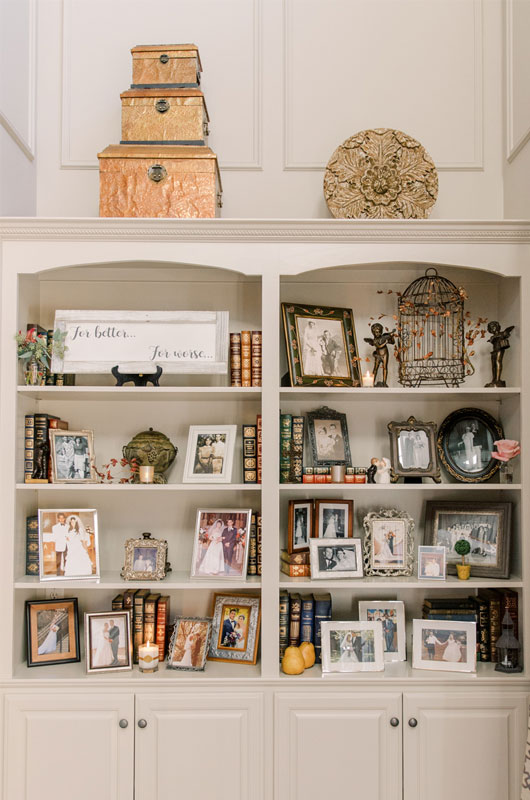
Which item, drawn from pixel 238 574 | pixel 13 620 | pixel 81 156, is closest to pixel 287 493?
pixel 238 574

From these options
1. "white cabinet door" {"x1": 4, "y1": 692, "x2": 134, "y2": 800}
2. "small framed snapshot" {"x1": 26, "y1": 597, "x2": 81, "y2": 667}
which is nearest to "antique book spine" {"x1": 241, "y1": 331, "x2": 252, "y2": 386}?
"small framed snapshot" {"x1": 26, "y1": 597, "x2": 81, "y2": 667}

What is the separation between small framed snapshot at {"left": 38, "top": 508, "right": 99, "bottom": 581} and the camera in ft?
8.27

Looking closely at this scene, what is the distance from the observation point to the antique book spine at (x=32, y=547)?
2.54 metres

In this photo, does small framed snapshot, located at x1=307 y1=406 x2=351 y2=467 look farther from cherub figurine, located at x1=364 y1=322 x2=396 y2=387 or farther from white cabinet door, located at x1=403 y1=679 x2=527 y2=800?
white cabinet door, located at x1=403 y1=679 x2=527 y2=800

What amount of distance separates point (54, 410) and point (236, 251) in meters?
0.97

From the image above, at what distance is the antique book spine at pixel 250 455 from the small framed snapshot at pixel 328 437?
0.26 m

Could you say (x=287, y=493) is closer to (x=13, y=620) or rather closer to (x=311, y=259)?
(x=311, y=259)

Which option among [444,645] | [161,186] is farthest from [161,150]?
[444,645]

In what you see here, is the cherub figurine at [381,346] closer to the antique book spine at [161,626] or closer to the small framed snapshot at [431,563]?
the small framed snapshot at [431,563]

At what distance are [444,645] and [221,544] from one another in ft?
2.88

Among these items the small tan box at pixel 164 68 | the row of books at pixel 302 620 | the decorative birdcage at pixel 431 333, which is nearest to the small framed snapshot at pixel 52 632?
the row of books at pixel 302 620

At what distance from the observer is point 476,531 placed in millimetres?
2672

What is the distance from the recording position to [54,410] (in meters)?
2.81

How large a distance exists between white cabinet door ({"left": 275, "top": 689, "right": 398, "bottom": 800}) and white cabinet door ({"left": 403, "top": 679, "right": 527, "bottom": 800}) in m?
0.06
